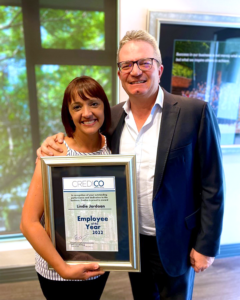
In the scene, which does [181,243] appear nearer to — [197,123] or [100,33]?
[197,123]

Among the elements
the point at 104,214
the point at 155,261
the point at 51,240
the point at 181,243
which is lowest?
the point at 155,261

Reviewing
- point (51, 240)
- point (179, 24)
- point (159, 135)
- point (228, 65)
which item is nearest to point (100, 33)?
point (179, 24)

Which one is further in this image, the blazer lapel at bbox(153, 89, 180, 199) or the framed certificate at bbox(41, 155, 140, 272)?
the blazer lapel at bbox(153, 89, 180, 199)

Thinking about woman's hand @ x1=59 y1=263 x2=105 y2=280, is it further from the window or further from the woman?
the window

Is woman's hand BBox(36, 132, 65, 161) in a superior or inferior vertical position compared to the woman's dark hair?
inferior

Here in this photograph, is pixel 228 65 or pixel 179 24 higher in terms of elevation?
pixel 179 24

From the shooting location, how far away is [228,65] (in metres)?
1.72

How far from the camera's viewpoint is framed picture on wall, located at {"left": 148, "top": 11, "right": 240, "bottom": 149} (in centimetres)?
155

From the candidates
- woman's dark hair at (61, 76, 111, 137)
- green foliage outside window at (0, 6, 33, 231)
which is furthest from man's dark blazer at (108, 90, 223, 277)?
green foliage outside window at (0, 6, 33, 231)

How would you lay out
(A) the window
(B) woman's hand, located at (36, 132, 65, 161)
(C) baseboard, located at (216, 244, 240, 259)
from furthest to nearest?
(C) baseboard, located at (216, 244, 240, 259)
(A) the window
(B) woman's hand, located at (36, 132, 65, 161)

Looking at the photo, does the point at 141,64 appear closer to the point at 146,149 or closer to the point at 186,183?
the point at 146,149

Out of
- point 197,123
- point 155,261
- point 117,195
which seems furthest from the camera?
point 155,261

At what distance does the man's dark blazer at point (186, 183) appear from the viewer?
94 centimetres

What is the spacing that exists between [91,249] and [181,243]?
→ 0.44 metres
